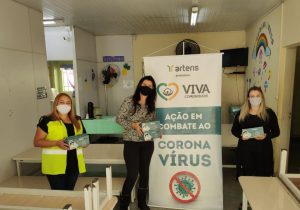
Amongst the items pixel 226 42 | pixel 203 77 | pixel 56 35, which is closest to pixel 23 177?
pixel 203 77

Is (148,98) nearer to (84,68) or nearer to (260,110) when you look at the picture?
(260,110)

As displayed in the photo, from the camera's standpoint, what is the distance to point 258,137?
2.52 m

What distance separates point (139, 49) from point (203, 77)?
3.84 meters

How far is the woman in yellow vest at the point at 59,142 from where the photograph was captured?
2.23 meters

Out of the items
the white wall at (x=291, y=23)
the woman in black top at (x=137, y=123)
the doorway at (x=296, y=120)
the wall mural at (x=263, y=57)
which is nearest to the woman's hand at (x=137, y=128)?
the woman in black top at (x=137, y=123)

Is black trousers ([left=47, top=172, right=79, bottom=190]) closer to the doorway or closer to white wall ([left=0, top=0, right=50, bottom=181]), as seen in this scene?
white wall ([left=0, top=0, right=50, bottom=181])

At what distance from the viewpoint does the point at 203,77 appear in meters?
2.79

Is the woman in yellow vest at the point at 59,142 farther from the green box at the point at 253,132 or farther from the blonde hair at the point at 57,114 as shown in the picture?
the green box at the point at 253,132

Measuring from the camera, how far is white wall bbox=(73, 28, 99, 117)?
205 inches

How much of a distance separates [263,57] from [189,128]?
2543mm

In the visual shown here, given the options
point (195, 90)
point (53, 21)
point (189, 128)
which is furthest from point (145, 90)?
point (53, 21)

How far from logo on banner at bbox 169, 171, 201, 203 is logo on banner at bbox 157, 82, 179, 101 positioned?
95cm

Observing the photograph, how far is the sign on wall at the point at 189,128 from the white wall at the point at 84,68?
2810mm

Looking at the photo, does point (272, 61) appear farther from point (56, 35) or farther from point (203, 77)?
point (56, 35)
